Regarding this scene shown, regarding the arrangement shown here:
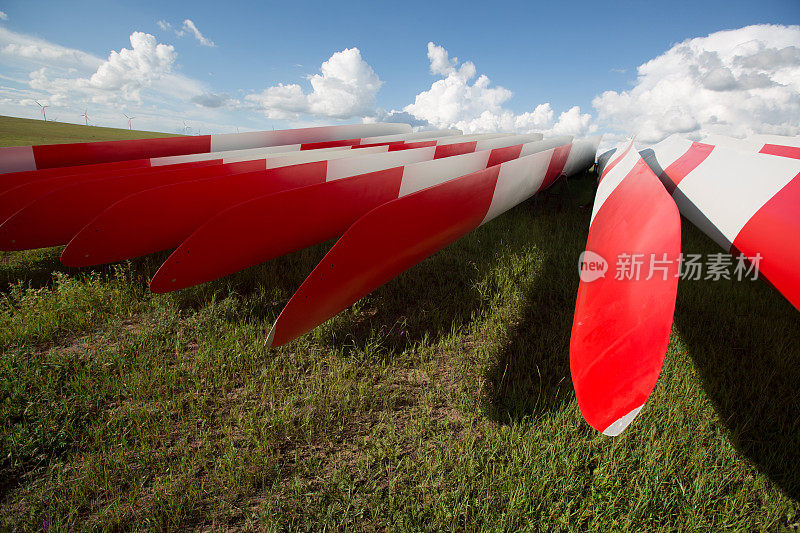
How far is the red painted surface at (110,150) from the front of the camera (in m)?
3.13

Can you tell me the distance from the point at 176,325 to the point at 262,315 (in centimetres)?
46

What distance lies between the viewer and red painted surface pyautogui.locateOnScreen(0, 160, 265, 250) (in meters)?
2.14

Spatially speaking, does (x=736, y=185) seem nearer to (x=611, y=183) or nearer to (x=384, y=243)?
(x=611, y=183)

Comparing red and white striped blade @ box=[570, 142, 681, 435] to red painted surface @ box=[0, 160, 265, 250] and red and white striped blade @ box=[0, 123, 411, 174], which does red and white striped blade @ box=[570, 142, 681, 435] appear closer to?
red painted surface @ box=[0, 160, 265, 250]

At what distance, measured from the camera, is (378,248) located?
155cm

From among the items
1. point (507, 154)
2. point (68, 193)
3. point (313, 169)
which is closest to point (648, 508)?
point (313, 169)

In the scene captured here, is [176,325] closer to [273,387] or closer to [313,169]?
[273,387]

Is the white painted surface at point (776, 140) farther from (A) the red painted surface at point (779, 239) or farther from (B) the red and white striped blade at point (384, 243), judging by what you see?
(B) the red and white striped blade at point (384, 243)

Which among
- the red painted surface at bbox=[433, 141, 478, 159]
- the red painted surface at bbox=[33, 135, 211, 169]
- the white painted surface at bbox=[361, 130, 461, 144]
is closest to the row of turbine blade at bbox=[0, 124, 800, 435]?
the red painted surface at bbox=[33, 135, 211, 169]

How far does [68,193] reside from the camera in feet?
7.21

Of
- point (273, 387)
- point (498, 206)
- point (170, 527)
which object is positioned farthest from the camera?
point (498, 206)

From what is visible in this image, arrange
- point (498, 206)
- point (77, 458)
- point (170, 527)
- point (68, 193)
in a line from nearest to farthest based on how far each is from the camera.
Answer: point (170, 527) < point (77, 458) < point (68, 193) < point (498, 206)

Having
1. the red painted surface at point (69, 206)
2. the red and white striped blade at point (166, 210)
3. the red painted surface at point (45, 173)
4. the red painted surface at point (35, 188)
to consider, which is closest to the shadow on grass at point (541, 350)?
the red and white striped blade at point (166, 210)

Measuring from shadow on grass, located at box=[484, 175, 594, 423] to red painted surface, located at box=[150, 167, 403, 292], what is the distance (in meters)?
1.09
